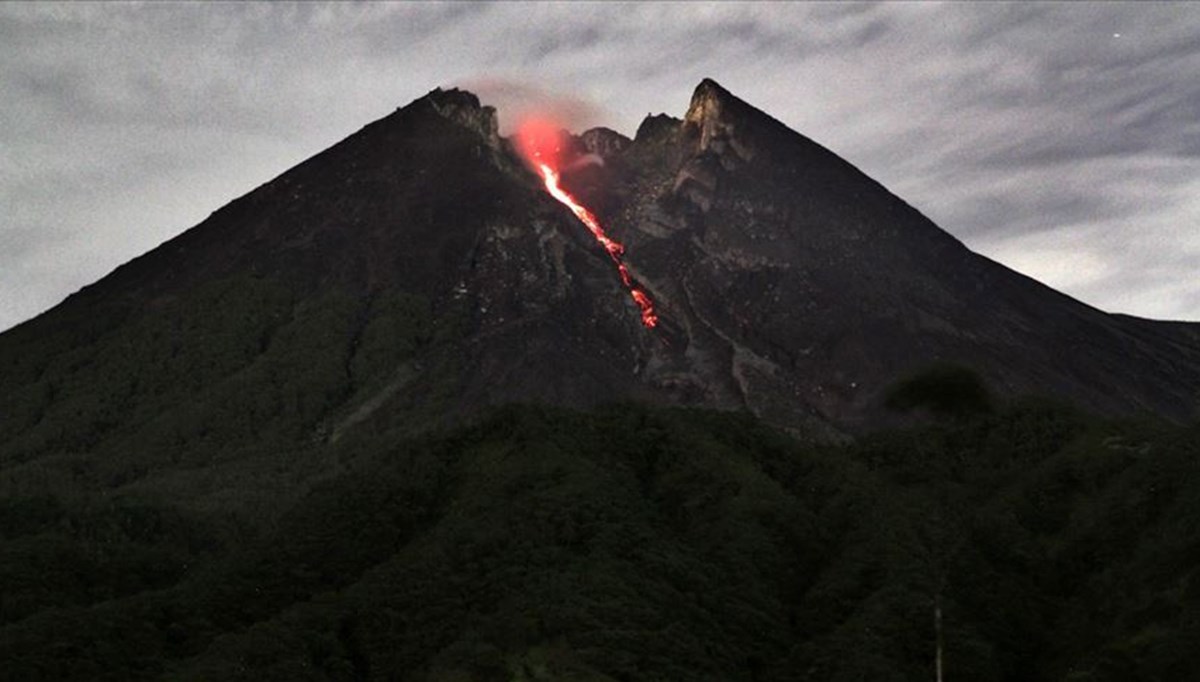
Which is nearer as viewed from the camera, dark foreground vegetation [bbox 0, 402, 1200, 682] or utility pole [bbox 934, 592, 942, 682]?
utility pole [bbox 934, 592, 942, 682]

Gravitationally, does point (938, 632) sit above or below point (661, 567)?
below

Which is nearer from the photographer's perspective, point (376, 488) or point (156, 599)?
point (156, 599)

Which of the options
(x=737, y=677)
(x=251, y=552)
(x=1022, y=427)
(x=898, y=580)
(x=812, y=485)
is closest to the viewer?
(x=737, y=677)

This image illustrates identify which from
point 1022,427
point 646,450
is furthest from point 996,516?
point 646,450

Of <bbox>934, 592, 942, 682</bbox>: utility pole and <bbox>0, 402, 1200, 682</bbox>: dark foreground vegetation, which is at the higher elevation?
<bbox>0, 402, 1200, 682</bbox>: dark foreground vegetation

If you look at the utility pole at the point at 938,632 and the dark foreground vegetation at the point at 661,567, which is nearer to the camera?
the utility pole at the point at 938,632

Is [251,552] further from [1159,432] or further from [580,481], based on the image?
[1159,432]

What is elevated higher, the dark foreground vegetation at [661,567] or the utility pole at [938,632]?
the dark foreground vegetation at [661,567]

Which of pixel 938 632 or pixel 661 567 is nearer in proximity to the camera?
pixel 938 632
